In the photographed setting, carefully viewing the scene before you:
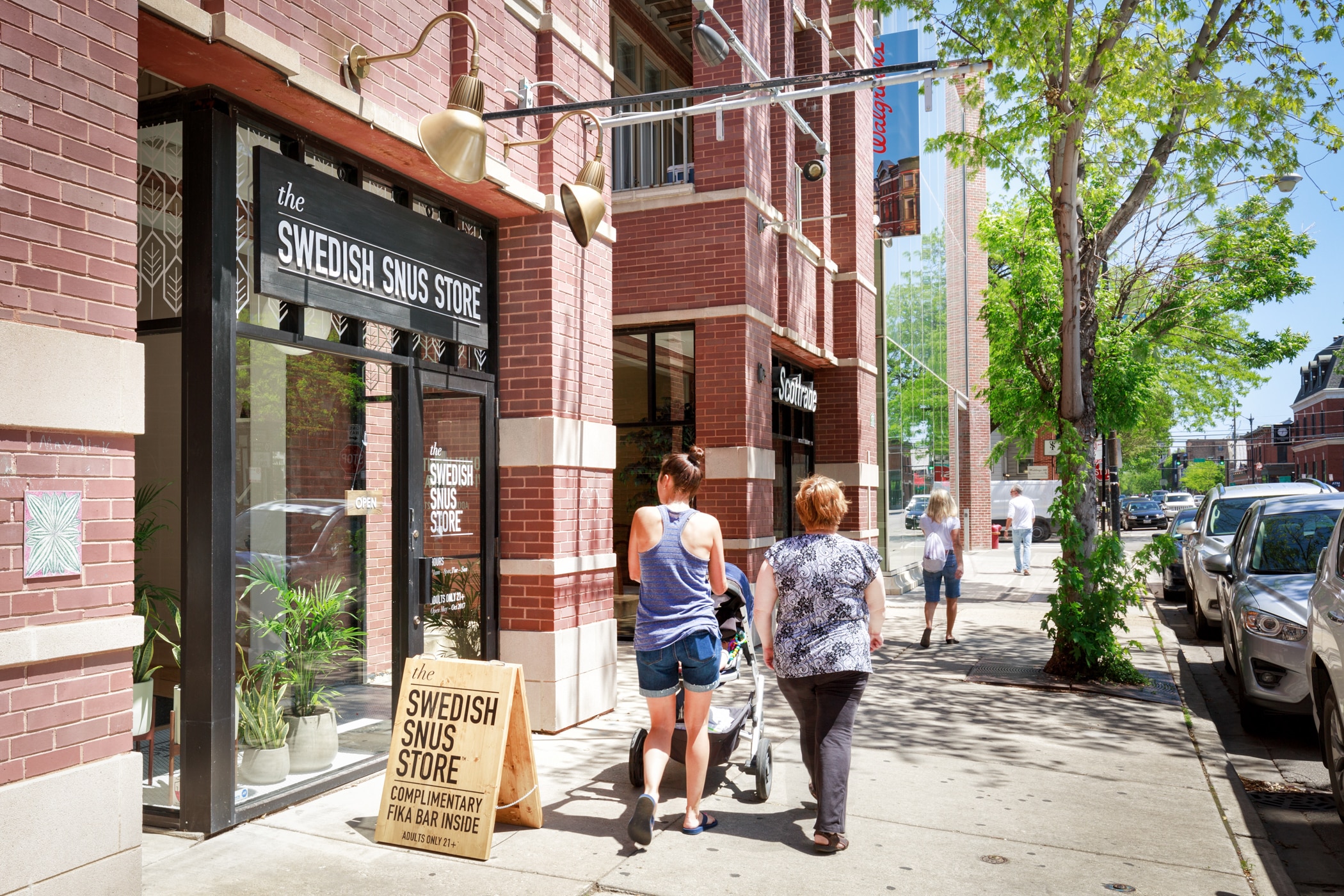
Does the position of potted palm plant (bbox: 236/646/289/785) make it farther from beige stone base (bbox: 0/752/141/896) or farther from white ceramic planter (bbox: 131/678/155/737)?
beige stone base (bbox: 0/752/141/896)

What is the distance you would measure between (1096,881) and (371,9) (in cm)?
580

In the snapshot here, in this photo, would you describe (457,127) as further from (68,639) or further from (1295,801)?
(1295,801)

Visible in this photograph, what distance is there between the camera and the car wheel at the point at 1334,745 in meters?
5.16

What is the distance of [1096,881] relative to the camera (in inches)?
179

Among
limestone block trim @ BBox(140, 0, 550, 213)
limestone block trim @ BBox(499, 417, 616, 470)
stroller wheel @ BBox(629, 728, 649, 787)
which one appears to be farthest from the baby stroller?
limestone block trim @ BBox(140, 0, 550, 213)

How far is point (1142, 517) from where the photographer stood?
53219 mm

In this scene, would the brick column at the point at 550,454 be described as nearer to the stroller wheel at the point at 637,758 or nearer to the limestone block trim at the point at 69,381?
the stroller wheel at the point at 637,758

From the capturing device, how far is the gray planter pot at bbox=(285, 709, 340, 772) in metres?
5.71

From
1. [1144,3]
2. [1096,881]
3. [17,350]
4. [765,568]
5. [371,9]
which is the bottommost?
[1096,881]

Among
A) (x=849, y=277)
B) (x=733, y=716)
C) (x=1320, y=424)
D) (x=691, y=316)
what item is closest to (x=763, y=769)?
(x=733, y=716)

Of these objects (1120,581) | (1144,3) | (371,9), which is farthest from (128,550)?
(1144,3)

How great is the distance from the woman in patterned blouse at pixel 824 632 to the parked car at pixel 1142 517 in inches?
2030

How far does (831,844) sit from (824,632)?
996 mm

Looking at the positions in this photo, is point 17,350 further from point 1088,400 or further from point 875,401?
point 875,401
